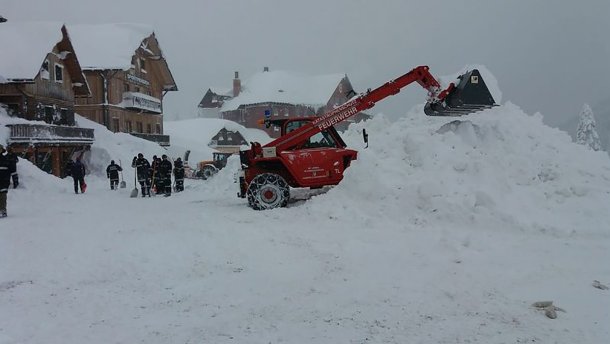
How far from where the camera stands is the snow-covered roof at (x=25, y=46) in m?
25.4

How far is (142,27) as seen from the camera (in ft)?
136

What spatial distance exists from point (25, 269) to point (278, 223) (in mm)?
4612

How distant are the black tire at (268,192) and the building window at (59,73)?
79.6ft

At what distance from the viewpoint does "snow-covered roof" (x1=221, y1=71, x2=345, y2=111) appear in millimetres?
62812

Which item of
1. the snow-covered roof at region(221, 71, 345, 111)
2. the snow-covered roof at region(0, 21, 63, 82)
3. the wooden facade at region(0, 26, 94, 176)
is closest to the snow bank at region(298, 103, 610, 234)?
the wooden facade at region(0, 26, 94, 176)

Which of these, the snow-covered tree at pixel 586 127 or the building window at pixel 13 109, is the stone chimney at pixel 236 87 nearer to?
the building window at pixel 13 109

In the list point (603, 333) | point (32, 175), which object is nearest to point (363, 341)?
point (603, 333)

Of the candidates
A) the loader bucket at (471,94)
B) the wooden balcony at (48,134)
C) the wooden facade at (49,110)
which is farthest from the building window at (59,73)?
the loader bucket at (471,94)

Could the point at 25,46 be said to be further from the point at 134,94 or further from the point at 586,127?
the point at 586,127

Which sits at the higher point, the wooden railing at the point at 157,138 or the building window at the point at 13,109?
the building window at the point at 13,109

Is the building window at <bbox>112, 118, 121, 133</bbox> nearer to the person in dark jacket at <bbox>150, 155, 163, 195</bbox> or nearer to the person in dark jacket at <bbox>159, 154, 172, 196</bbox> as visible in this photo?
the person in dark jacket at <bbox>150, 155, 163, 195</bbox>

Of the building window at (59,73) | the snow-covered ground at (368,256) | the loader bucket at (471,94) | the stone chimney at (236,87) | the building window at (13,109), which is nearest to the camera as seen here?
the snow-covered ground at (368,256)

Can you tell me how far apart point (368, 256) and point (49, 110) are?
27.9 meters

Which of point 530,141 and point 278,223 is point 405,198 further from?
point 530,141
